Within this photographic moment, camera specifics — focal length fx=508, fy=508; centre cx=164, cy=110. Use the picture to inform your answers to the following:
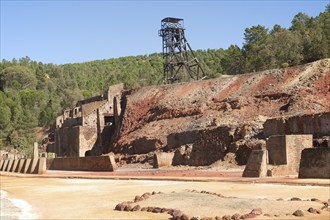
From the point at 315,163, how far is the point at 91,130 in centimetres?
3951

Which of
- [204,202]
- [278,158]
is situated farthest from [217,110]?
[204,202]

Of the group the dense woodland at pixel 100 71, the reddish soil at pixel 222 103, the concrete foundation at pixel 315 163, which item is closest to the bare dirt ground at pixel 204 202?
the concrete foundation at pixel 315 163

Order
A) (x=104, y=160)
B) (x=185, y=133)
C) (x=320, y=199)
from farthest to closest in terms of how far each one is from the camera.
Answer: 1. (x=185, y=133)
2. (x=104, y=160)
3. (x=320, y=199)

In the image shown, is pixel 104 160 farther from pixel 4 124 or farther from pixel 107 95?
pixel 4 124

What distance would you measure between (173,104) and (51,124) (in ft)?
157

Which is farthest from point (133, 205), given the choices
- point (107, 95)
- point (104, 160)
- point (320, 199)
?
point (107, 95)

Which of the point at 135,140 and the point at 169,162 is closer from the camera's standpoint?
the point at 169,162

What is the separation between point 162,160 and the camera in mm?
33969

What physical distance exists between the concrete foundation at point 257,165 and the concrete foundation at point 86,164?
573 inches

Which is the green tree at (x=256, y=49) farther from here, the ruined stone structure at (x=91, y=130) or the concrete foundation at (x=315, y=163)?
the concrete foundation at (x=315, y=163)

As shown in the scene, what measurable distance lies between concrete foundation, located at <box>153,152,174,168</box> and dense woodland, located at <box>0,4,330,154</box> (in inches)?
984

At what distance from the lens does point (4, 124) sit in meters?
80.2

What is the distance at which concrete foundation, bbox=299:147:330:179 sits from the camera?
16630 mm

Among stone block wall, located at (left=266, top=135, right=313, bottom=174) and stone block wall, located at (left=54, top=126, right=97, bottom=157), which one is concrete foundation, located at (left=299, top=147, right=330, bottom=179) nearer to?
stone block wall, located at (left=266, top=135, right=313, bottom=174)
